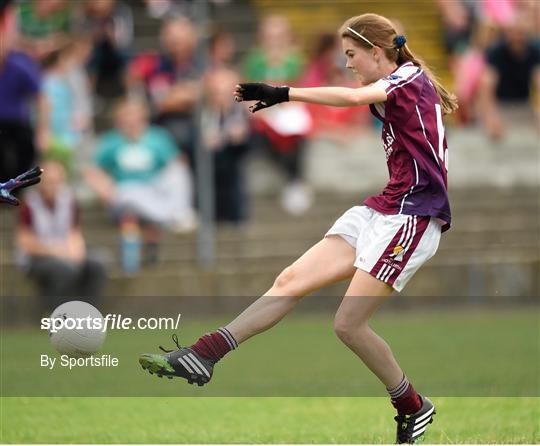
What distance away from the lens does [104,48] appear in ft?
57.4

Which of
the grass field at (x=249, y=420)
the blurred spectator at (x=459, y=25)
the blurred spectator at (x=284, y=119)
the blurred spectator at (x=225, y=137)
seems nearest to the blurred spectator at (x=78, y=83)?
the blurred spectator at (x=225, y=137)

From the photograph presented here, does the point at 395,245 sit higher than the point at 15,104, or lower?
higher

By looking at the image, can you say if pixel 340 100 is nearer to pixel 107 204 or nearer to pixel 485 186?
pixel 107 204

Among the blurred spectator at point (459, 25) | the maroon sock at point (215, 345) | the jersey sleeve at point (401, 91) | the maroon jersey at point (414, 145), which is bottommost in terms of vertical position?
the blurred spectator at point (459, 25)

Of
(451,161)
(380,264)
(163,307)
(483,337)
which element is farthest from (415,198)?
(451,161)

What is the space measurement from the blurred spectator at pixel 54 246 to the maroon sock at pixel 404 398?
24.2 ft

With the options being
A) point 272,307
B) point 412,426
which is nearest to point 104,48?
point 272,307

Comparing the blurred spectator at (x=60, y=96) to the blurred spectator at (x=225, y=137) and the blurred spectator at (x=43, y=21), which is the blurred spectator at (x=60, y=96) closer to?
the blurred spectator at (x=43, y=21)

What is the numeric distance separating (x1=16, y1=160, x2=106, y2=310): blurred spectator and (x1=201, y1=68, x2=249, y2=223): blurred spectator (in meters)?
2.08

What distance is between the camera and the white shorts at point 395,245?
7.45m

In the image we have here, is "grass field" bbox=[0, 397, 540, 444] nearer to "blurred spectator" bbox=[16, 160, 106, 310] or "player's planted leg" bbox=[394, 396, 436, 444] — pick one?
"player's planted leg" bbox=[394, 396, 436, 444]

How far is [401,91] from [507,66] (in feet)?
35.6

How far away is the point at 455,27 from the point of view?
19.4m

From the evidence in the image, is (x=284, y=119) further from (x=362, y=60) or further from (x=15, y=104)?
(x=362, y=60)
